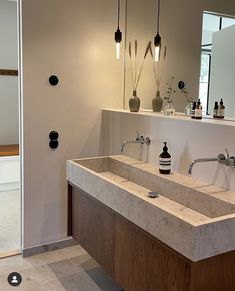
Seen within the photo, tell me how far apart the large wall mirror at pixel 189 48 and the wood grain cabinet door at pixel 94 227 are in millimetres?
1014

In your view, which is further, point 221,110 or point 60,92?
point 60,92

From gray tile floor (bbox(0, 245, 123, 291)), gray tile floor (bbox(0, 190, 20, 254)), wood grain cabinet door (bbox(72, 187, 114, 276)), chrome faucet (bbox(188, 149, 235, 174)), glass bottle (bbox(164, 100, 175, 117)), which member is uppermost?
glass bottle (bbox(164, 100, 175, 117))

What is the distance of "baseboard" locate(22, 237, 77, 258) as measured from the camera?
299 centimetres

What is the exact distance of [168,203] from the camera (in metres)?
2.09

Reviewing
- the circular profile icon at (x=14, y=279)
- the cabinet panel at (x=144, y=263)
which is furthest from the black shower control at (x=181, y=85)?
the circular profile icon at (x=14, y=279)

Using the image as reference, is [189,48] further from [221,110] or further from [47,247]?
[47,247]

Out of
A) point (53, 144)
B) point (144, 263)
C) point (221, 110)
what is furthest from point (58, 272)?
point (221, 110)

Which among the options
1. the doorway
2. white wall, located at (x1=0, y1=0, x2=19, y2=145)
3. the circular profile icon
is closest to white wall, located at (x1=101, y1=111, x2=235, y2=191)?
the circular profile icon

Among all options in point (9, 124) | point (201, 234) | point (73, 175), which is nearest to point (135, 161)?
point (73, 175)

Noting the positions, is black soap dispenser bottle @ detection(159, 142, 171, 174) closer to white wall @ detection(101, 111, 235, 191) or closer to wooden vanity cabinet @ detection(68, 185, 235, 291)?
white wall @ detection(101, 111, 235, 191)

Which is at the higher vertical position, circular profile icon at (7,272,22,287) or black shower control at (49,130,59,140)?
black shower control at (49,130,59,140)

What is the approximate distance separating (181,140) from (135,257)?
2.78 feet

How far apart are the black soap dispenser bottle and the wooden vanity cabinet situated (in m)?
0.48

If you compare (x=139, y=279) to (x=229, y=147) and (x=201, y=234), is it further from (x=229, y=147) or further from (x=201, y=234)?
(x=229, y=147)
